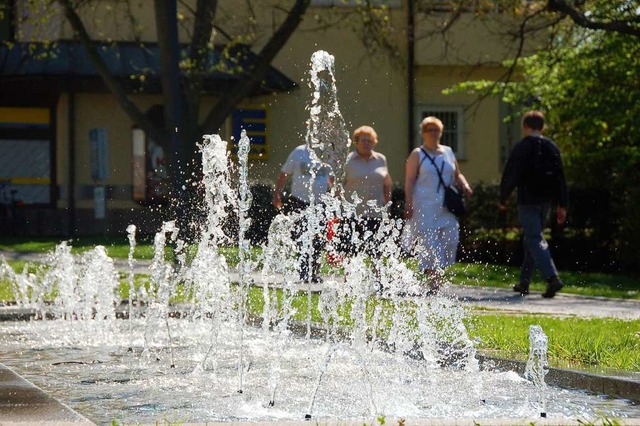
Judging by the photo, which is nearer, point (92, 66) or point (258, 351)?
point (258, 351)

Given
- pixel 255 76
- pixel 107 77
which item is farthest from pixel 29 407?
pixel 107 77

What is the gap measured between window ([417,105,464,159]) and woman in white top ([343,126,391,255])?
2189 cm

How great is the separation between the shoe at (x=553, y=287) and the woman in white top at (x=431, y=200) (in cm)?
113

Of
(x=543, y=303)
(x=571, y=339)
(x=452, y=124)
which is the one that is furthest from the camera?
(x=452, y=124)

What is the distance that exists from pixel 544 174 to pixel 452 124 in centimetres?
2211

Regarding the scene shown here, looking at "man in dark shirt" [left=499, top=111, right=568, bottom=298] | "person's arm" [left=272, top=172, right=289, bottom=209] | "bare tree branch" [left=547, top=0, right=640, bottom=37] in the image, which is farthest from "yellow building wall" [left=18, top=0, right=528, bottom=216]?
"man in dark shirt" [left=499, top=111, right=568, bottom=298]

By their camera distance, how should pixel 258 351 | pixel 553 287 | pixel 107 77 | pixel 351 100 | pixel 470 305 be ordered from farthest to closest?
pixel 351 100, pixel 107 77, pixel 553 287, pixel 470 305, pixel 258 351

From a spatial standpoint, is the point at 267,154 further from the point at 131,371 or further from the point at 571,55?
the point at 131,371

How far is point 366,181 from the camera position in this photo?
14320mm

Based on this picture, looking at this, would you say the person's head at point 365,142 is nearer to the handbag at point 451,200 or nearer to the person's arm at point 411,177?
the person's arm at point 411,177

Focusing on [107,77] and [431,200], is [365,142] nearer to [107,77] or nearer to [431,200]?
[431,200]

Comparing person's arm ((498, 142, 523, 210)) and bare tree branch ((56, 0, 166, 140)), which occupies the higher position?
bare tree branch ((56, 0, 166, 140))

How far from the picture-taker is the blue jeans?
1445cm

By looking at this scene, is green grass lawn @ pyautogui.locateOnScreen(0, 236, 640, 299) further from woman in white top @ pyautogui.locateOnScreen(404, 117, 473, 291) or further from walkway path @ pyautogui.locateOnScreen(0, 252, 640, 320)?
woman in white top @ pyautogui.locateOnScreen(404, 117, 473, 291)
